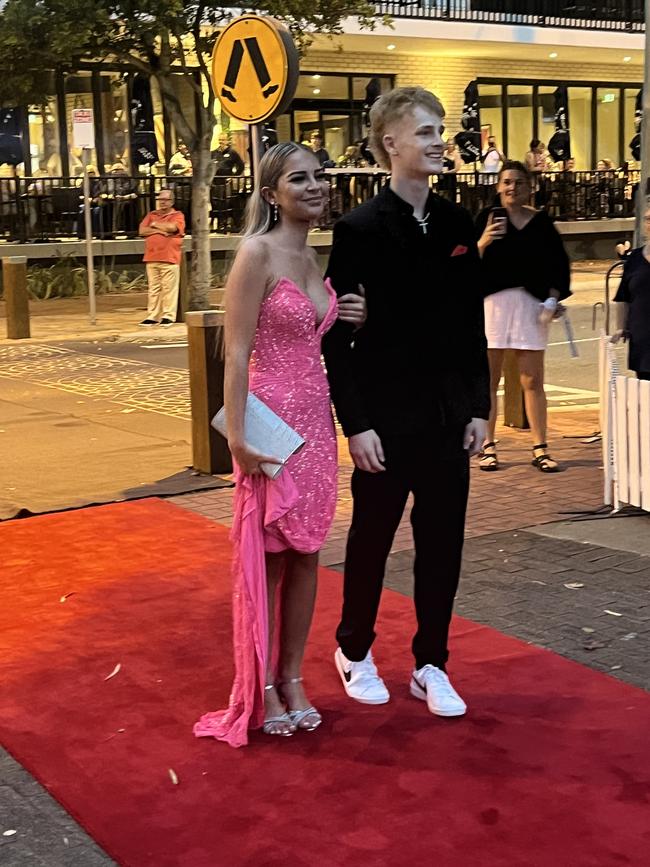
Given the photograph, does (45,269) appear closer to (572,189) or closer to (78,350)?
(78,350)

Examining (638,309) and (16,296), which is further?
(16,296)

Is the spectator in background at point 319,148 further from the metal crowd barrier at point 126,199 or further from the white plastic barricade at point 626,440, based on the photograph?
the white plastic barricade at point 626,440

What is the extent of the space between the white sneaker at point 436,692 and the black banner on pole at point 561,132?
2907cm

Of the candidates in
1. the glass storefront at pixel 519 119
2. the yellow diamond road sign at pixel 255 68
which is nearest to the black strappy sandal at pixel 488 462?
the yellow diamond road sign at pixel 255 68

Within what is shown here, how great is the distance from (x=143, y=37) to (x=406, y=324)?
1516 cm

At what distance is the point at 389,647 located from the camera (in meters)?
5.08

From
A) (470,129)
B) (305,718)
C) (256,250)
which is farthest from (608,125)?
(305,718)

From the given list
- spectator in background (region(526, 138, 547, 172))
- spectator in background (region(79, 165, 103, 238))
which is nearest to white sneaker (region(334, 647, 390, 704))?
spectator in background (region(79, 165, 103, 238))

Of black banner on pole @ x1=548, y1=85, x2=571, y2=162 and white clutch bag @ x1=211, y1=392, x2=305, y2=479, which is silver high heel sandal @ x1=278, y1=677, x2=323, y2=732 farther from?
black banner on pole @ x1=548, y1=85, x2=571, y2=162

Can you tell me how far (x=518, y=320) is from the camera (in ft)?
26.8

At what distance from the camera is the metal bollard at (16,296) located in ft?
55.4

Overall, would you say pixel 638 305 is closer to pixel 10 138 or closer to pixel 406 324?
pixel 406 324

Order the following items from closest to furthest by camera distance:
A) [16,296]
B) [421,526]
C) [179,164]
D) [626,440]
→ [421,526] → [626,440] → [16,296] → [179,164]

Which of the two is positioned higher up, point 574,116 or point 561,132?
point 574,116
